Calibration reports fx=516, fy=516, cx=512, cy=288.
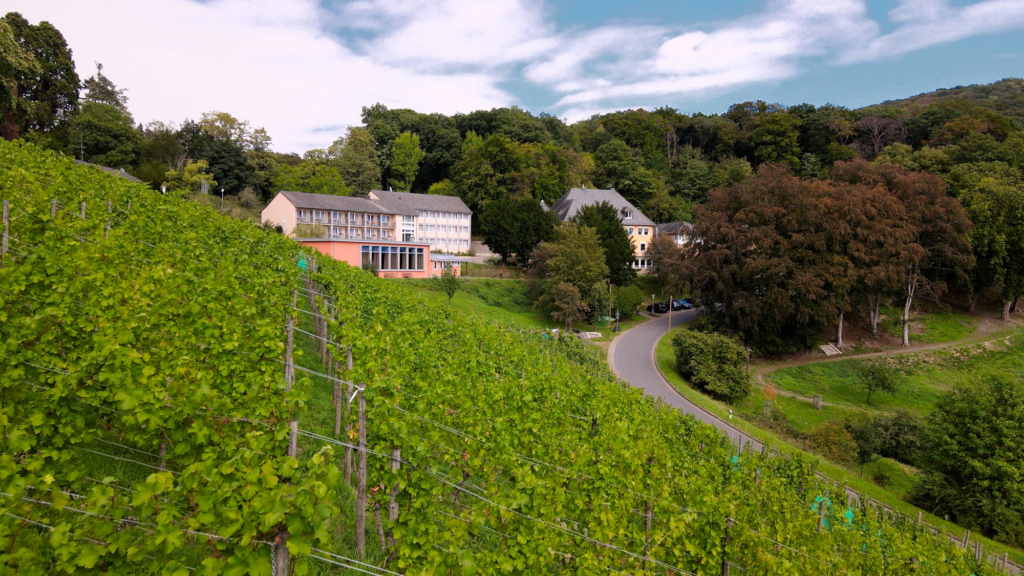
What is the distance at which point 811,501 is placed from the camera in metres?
9.93

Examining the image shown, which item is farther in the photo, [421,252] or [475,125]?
[475,125]

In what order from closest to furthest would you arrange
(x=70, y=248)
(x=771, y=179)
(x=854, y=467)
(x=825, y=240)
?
(x=70, y=248), (x=854, y=467), (x=825, y=240), (x=771, y=179)

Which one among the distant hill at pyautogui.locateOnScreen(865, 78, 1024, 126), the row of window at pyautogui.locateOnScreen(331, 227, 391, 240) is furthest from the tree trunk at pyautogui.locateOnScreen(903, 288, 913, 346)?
the distant hill at pyautogui.locateOnScreen(865, 78, 1024, 126)

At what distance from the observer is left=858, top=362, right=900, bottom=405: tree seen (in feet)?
101

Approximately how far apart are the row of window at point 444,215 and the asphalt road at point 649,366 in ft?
98.8

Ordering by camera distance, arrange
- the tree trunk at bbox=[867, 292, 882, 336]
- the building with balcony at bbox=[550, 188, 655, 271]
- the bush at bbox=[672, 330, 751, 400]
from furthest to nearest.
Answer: the building with balcony at bbox=[550, 188, 655, 271], the tree trunk at bbox=[867, 292, 882, 336], the bush at bbox=[672, 330, 751, 400]

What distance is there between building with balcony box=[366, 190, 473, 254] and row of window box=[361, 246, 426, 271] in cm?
1732

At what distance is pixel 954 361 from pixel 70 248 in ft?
159

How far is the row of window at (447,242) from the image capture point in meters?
64.6

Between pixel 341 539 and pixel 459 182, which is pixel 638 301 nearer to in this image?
pixel 459 182

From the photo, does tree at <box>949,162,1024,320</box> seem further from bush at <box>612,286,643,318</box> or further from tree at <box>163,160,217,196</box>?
tree at <box>163,160,217,196</box>

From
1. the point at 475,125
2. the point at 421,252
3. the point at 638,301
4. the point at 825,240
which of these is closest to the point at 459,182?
the point at 475,125

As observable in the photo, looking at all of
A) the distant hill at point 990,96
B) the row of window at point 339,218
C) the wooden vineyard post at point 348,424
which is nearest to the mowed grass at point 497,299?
the row of window at point 339,218

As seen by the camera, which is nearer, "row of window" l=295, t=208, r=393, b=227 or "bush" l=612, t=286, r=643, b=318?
"bush" l=612, t=286, r=643, b=318
